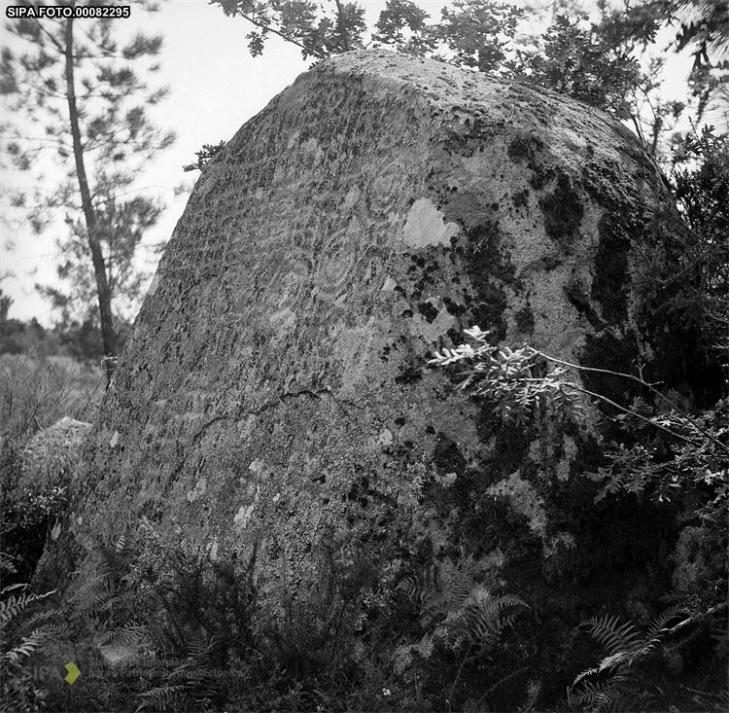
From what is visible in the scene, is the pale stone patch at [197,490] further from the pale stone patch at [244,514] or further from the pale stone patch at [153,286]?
the pale stone patch at [153,286]

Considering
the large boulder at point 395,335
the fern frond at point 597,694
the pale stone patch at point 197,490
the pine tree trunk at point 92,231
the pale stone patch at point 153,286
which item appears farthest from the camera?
the pine tree trunk at point 92,231

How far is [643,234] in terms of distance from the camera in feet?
12.2

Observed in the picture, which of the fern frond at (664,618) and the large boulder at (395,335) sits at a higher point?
the large boulder at (395,335)

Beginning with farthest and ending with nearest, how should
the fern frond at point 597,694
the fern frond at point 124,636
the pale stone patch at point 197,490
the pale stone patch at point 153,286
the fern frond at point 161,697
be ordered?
the pale stone patch at point 153,286
the pale stone patch at point 197,490
the fern frond at point 124,636
the fern frond at point 161,697
the fern frond at point 597,694

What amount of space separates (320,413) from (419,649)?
101 centimetres

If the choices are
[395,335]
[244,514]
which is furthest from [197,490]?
[395,335]

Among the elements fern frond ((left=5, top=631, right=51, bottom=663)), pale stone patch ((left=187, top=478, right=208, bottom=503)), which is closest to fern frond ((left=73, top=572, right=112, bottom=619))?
fern frond ((left=5, top=631, right=51, bottom=663))

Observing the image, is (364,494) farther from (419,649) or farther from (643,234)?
(643,234)

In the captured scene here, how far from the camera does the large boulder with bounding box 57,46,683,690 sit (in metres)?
3.19

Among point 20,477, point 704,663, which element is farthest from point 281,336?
point 20,477

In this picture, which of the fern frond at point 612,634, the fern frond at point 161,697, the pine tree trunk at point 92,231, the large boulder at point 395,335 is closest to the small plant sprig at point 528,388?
the large boulder at point 395,335

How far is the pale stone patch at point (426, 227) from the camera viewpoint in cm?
354

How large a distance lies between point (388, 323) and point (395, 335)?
6 cm

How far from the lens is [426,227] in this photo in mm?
3562
